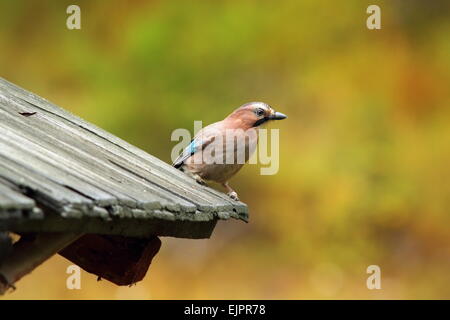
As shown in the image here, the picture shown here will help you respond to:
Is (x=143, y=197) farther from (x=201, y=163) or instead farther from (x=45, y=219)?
(x=201, y=163)

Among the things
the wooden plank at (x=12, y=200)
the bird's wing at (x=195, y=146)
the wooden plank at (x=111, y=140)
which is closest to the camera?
the wooden plank at (x=12, y=200)

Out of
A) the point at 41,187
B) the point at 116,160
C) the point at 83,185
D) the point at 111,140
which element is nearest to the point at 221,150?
the point at 111,140

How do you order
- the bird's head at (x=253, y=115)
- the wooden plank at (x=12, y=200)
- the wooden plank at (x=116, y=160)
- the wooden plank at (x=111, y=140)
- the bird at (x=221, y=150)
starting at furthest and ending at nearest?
the bird's head at (x=253, y=115)
the bird at (x=221, y=150)
the wooden plank at (x=111, y=140)
the wooden plank at (x=116, y=160)
the wooden plank at (x=12, y=200)

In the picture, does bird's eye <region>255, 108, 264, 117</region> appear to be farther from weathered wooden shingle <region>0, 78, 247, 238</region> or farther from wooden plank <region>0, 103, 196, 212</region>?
wooden plank <region>0, 103, 196, 212</region>

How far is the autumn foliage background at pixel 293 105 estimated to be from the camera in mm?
13430

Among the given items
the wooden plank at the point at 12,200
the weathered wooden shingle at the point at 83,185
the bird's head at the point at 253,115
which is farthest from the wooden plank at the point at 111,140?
the wooden plank at the point at 12,200

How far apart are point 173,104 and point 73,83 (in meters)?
1.40

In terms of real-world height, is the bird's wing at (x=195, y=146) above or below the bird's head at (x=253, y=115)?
below

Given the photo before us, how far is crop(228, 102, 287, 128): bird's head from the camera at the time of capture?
711 centimetres

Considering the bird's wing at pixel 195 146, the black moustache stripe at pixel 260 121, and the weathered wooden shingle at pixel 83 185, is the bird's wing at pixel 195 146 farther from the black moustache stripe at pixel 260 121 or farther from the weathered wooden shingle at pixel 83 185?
the weathered wooden shingle at pixel 83 185

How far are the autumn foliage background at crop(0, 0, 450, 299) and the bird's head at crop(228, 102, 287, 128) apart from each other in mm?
5920

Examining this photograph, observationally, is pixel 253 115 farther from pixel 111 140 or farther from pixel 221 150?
pixel 111 140

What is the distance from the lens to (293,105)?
13.6m

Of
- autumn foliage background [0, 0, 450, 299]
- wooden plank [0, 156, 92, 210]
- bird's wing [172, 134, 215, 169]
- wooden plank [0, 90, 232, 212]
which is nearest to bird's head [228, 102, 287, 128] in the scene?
bird's wing [172, 134, 215, 169]
